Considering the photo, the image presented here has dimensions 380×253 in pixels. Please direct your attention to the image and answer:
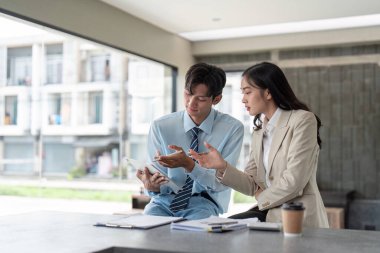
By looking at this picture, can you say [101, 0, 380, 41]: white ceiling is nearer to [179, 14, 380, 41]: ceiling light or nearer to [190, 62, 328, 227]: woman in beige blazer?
[179, 14, 380, 41]: ceiling light

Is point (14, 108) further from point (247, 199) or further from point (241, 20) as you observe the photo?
point (247, 199)

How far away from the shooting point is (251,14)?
5.25 meters

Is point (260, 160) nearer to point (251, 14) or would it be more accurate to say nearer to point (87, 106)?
point (251, 14)

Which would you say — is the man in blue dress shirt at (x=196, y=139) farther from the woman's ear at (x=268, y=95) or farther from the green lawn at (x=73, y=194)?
the green lawn at (x=73, y=194)

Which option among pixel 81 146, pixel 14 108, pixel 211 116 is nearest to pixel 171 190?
pixel 211 116

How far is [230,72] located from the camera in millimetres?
6660

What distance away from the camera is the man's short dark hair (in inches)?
107

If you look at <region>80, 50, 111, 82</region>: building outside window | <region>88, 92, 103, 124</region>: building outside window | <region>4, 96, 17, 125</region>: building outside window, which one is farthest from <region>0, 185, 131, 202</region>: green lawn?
<region>80, 50, 111, 82</region>: building outside window

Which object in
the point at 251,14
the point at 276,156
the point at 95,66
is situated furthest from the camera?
the point at 95,66

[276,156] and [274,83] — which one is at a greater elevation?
[274,83]

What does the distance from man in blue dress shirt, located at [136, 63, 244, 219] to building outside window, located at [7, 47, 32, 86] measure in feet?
8.03

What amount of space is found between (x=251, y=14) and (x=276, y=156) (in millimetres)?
3093

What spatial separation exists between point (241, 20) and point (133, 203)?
7.49ft

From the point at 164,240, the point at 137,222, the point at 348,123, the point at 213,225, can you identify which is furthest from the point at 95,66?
the point at 164,240
